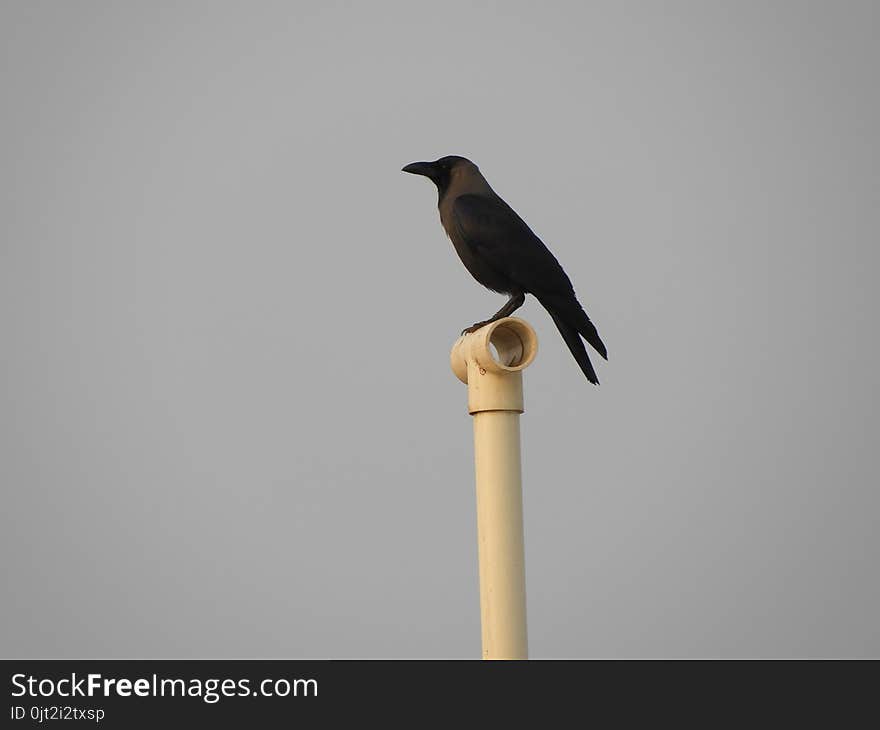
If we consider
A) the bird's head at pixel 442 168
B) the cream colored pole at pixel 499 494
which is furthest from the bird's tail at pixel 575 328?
the cream colored pole at pixel 499 494

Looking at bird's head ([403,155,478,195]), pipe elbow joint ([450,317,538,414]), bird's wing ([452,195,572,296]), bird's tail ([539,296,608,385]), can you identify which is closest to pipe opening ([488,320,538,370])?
pipe elbow joint ([450,317,538,414])

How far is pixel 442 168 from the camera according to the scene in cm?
788

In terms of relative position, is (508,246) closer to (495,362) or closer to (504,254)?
(504,254)

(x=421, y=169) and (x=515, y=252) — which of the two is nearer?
(x=515, y=252)

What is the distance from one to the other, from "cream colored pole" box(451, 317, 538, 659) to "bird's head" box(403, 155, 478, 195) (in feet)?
11.1

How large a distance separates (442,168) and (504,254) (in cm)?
107

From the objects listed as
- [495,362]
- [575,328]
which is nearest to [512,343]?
[495,362]

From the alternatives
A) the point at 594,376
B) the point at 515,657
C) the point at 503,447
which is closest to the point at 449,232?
the point at 594,376

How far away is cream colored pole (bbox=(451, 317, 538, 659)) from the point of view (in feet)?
13.8

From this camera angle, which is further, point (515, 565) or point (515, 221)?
point (515, 221)

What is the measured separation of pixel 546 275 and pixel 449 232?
2.55 feet

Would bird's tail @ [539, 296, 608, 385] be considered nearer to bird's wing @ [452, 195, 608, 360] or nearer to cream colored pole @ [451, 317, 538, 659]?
bird's wing @ [452, 195, 608, 360]
